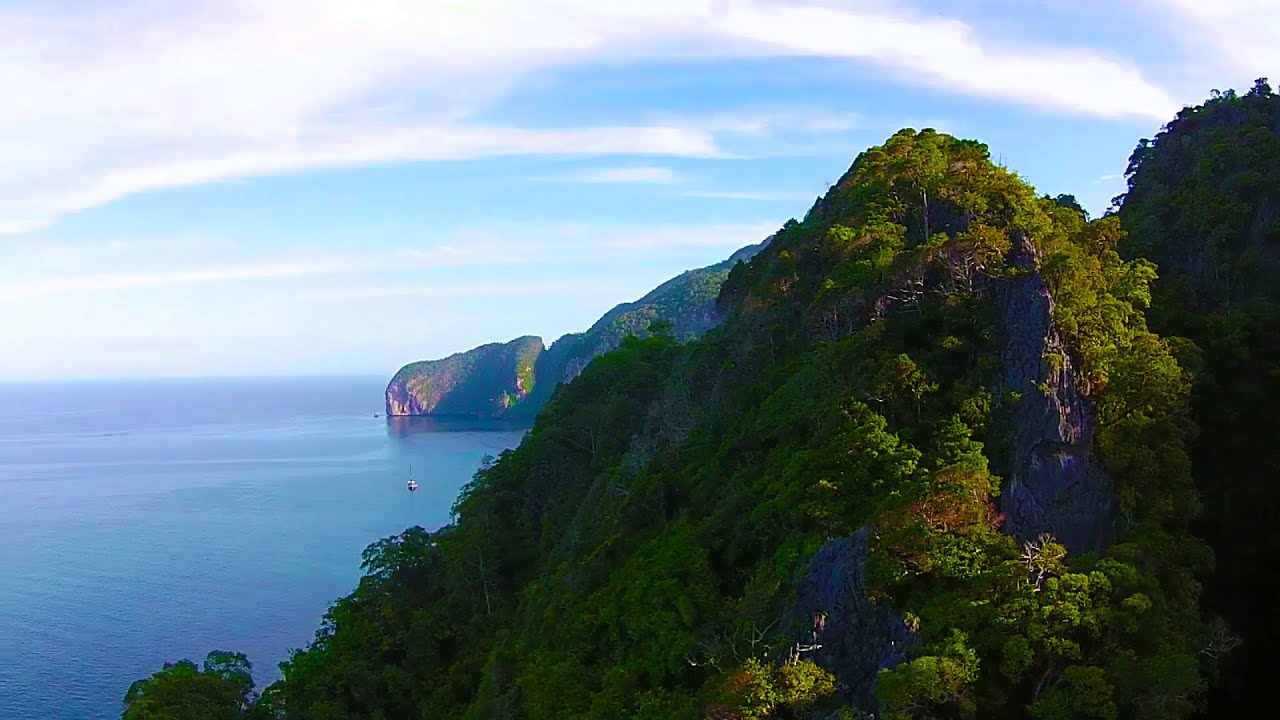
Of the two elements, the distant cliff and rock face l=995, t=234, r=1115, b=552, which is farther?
the distant cliff

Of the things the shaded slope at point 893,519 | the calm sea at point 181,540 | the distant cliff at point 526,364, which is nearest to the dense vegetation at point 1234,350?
the shaded slope at point 893,519

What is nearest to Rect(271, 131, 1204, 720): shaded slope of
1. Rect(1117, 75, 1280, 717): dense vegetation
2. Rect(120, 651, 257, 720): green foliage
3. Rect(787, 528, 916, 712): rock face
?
Rect(787, 528, 916, 712): rock face

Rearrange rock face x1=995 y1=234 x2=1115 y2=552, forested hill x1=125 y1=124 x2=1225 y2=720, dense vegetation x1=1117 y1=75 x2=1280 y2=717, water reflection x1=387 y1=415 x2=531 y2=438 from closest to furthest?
forested hill x1=125 y1=124 x2=1225 y2=720 → rock face x1=995 y1=234 x2=1115 y2=552 → dense vegetation x1=1117 y1=75 x2=1280 y2=717 → water reflection x1=387 y1=415 x2=531 y2=438

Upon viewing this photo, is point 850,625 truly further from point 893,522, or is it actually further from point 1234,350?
point 1234,350

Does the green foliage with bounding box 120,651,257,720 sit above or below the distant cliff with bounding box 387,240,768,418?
below

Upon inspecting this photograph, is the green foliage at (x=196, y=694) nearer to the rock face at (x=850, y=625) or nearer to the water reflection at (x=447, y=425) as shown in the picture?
the rock face at (x=850, y=625)

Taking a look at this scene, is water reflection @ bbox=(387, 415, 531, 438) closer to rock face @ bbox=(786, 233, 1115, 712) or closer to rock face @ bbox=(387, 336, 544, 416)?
rock face @ bbox=(387, 336, 544, 416)

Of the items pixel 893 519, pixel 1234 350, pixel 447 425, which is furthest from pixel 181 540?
pixel 447 425
